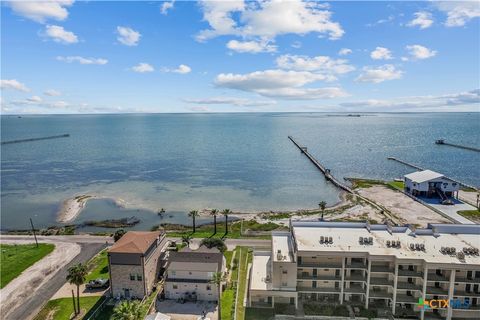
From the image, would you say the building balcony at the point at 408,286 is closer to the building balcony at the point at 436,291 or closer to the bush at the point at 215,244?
the building balcony at the point at 436,291

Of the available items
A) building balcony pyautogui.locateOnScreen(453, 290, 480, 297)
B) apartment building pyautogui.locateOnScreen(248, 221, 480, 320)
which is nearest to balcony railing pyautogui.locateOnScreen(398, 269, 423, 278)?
apartment building pyautogui.locateOnScreen(248, 221, 480, 320)

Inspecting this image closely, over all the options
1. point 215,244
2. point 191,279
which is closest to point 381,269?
point 191,279

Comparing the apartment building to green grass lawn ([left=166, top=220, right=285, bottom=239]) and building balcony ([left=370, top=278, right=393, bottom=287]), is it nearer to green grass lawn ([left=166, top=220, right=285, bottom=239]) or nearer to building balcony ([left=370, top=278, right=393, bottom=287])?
building balcony ([left=370, top=278, right=393, bottom=287])

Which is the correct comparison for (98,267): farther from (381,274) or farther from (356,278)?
(381,274)

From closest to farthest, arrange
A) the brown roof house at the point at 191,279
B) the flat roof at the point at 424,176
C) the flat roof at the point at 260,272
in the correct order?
the flat roof at the point at 260,272, the brown roof house at the point at 191,279, the flat roof at the point at 424,176

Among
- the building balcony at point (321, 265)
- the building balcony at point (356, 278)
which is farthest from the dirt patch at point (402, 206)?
the building balcony at point (321, 265)

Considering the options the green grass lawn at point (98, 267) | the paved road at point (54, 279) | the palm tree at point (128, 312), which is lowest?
the paved road at point (54, 279)

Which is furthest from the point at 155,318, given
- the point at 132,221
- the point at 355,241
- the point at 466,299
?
the point at 132,221
